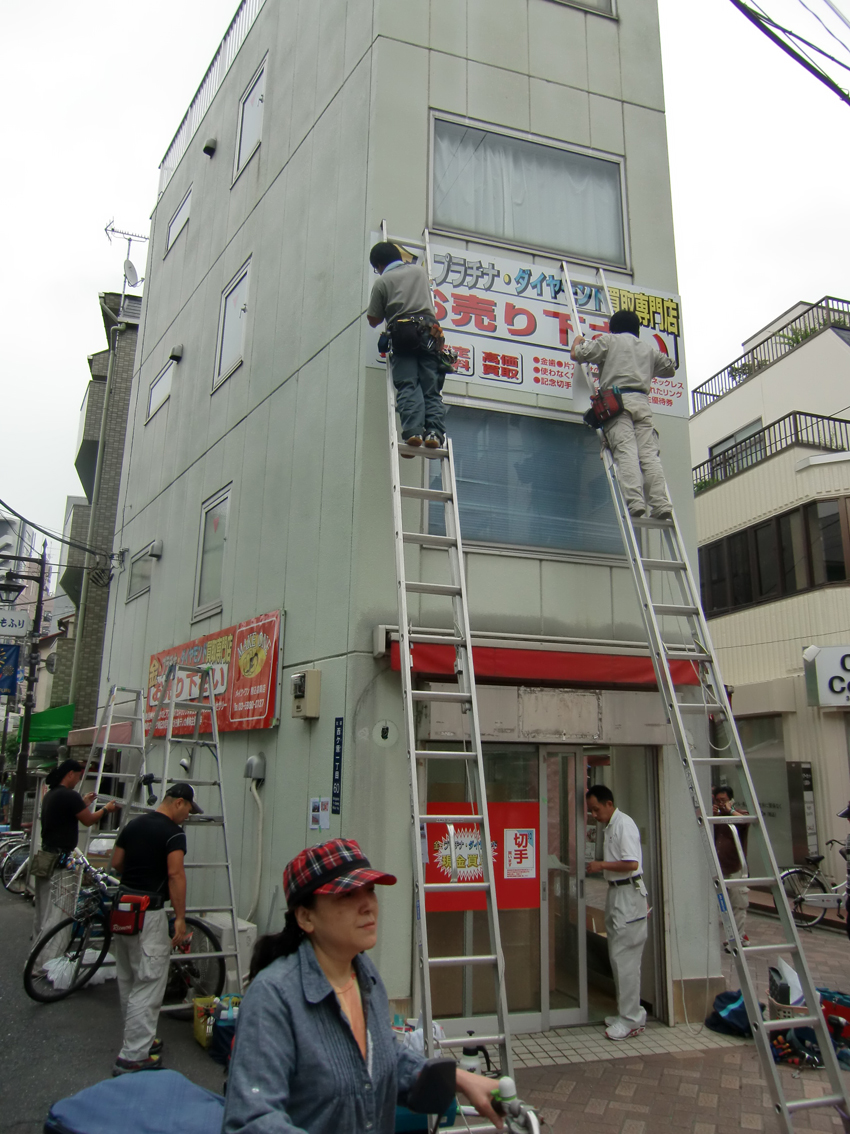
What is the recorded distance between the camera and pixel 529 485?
7.65 meters

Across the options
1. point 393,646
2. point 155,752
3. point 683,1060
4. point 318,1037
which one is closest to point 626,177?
point 393,646

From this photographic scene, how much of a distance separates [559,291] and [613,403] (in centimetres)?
181

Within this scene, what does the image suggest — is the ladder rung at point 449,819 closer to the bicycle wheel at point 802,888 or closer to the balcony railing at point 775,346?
the bicycle wheel at point 802,888

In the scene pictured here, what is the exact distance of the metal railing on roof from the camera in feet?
42.4

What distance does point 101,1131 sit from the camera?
2641 mm

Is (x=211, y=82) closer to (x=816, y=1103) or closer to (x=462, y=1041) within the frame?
(x=462, y=1041)

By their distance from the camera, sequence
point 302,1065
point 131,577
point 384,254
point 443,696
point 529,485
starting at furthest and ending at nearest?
point 131,577 < point 529,485 < point 384,254 < point 443,696 < point 302,1065

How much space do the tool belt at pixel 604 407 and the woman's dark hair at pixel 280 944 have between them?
5.41 metres

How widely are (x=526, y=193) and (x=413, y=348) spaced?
3.07 m

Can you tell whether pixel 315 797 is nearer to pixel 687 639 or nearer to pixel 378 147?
pixel 687 639

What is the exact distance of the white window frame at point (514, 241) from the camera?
788 cm

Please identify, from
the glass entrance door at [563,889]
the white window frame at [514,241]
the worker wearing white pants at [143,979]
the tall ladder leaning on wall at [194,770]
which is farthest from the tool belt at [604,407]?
the worker wearing white pants at [143,979]

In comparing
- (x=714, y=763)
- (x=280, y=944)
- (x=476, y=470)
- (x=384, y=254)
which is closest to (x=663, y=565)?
(x=714, y=763)

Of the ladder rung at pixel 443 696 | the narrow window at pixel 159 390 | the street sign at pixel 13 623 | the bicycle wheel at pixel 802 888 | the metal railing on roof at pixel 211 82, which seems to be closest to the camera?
the ladder rung at pixel 443 696
